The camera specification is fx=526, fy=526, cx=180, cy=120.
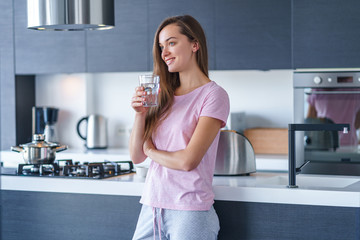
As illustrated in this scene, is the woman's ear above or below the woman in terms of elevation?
above

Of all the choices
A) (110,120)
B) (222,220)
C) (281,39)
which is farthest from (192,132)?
(110,120)

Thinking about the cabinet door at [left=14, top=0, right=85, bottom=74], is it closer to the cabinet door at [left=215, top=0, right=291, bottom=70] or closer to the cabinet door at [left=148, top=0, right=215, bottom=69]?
the cabinet door at [left=148, top=0, right=215, bottom=69]

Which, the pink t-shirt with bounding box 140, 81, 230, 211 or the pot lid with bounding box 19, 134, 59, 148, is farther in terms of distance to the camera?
the pot lid with bounding box 19, 134, 59, 148

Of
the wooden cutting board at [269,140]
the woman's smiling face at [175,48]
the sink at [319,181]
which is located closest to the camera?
the woman's smiling face at [175,48]

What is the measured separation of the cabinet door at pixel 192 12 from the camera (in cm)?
374

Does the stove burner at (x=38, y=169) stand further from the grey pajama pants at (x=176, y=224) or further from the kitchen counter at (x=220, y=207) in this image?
the grey pajama pants at (x=176, y=224)

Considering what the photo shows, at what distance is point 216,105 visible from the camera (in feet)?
6.32

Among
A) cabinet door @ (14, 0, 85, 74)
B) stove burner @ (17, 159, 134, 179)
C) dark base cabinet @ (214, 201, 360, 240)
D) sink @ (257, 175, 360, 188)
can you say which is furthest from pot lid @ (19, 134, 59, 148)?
cabinet door @ (14, 0, 85, 74)

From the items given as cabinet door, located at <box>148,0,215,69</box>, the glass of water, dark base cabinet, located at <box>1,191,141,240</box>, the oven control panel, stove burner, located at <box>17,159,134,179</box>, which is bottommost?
dark base cabinet, located at <box>1,191,141,240</box>

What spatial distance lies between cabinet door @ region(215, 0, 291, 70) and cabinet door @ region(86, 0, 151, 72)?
567mm

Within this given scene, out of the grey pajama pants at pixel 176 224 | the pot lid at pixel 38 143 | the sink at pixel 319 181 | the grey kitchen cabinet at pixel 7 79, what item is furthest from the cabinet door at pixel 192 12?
the grey pajama pants at pixel 176 224

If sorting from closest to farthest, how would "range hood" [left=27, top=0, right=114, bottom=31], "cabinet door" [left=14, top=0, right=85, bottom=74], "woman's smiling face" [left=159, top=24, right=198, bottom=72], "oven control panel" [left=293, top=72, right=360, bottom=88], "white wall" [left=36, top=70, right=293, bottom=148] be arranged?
"woman's smiling face" [left=159, top=24, right=198, bottom=72] < "range hood" [left=27, top=0, right=114, bottom=31] < "oven control panel" [left=293, top=72, right=360, bottom=88] < "cabinet door" [left=14, top=0, right=85, bottom=74] < "white wall" [left=36, top=70, right=293, bottom=148]

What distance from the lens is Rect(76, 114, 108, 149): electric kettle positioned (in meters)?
4.27

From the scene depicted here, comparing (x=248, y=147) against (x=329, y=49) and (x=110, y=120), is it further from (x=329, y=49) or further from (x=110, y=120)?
(x=110, y=120)
